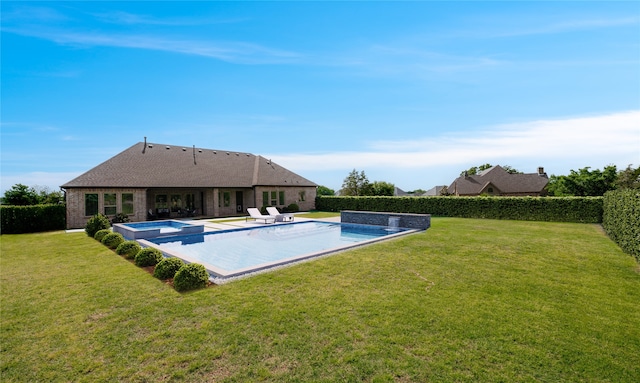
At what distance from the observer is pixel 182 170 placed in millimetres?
26344

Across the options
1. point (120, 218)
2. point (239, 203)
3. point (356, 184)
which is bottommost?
point (120, 218)

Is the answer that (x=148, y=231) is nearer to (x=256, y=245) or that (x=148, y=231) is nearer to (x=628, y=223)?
(x=256, y=245)

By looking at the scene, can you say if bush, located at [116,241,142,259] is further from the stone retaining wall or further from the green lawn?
the stone retaining wall

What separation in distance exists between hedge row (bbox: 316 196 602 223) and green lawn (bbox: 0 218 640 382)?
44.6 feet

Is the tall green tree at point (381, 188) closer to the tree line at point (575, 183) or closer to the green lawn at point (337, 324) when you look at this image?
the tree line at point (575, 183)

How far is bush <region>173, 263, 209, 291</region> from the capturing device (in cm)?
647

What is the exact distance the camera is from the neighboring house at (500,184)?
42.4 meters

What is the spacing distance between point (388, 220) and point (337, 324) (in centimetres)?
1408

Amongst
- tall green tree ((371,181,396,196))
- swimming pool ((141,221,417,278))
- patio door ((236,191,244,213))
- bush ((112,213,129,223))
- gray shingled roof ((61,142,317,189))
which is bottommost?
swimming pool ((141,221,417,278))

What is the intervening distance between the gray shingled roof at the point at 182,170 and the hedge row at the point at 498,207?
9482 millimetres

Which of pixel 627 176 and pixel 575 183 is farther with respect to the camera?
pixel 575 183

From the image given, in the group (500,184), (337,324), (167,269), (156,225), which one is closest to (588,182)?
(500,184)

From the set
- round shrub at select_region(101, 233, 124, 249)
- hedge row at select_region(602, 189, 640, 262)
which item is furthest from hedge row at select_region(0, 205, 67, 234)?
hedge row at select_region(602, 189, 640, 262)

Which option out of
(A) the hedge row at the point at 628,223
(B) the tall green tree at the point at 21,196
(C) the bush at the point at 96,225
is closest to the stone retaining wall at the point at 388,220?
(A) the hedge row at the point at 628,223
